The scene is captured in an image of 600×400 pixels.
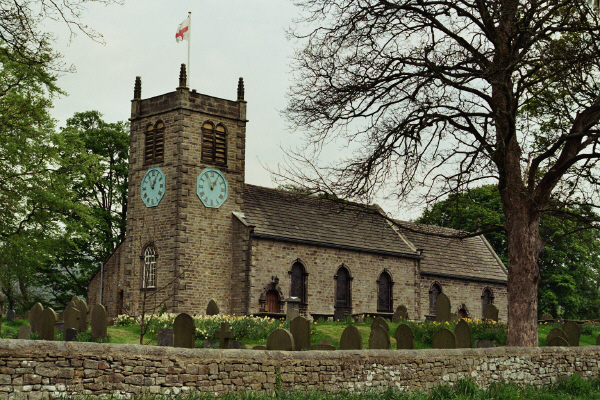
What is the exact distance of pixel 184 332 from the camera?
47.4ft

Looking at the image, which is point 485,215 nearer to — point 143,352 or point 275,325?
point 275,325

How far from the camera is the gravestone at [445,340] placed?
16.0 meters

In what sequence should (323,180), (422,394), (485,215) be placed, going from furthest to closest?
(485,215)
(323,180)
(422,394)

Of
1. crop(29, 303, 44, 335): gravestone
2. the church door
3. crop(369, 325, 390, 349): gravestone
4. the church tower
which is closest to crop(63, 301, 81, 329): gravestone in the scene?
crop(29, 303, 44, 335): gravestone

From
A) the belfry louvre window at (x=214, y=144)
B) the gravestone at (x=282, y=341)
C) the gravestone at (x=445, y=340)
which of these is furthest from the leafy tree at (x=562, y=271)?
the gravestone at (x=282, y=341)

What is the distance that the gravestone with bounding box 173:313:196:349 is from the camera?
14.4 metres

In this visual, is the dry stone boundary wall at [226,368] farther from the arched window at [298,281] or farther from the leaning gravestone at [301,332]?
the arched window at [298,281]

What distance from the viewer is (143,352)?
32.8ft

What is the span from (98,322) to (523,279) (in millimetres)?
11089

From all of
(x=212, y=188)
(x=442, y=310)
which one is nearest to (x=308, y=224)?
(x=212, y=188)

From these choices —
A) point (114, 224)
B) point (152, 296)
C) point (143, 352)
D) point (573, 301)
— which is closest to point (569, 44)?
point (143, 352)

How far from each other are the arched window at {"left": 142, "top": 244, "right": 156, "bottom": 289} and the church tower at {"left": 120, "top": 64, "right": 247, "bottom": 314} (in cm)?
5

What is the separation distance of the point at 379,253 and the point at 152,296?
1277 cm

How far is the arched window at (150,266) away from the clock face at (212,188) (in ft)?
10.7
